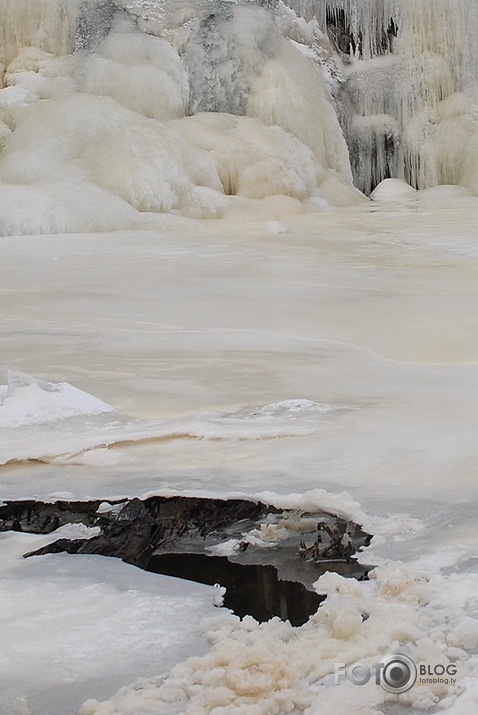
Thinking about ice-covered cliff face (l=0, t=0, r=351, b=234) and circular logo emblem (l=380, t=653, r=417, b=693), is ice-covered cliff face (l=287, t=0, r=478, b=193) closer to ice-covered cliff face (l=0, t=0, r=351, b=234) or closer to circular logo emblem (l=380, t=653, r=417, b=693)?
ice-covered cliff face (l=0, t=0, r=351, b=234)

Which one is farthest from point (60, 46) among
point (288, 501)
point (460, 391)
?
point (288, 501)

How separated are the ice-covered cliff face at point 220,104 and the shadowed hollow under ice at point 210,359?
0.04m

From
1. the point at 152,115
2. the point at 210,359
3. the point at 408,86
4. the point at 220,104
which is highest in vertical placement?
the point at 408,86

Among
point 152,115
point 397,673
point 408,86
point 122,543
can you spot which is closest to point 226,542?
point 122,543

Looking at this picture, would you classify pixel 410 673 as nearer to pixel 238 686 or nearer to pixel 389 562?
pixel 238 686

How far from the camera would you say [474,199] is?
1227 cm

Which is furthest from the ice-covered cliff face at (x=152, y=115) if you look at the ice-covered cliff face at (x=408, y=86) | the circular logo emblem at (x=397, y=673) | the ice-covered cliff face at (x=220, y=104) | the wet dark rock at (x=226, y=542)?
the circular logo emblem at (x=397, y=673)

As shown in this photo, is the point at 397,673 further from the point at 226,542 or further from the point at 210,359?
the point at 210,359

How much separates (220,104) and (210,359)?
9749 mm

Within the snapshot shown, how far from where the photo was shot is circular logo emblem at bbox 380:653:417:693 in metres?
1.23

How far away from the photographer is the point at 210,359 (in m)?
3.44

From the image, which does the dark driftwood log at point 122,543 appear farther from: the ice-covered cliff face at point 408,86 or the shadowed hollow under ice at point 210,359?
the ice-covered cliff face at point 408,86

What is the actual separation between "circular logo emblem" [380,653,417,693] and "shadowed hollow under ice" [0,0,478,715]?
0.02 m

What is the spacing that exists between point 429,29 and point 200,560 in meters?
13.9
